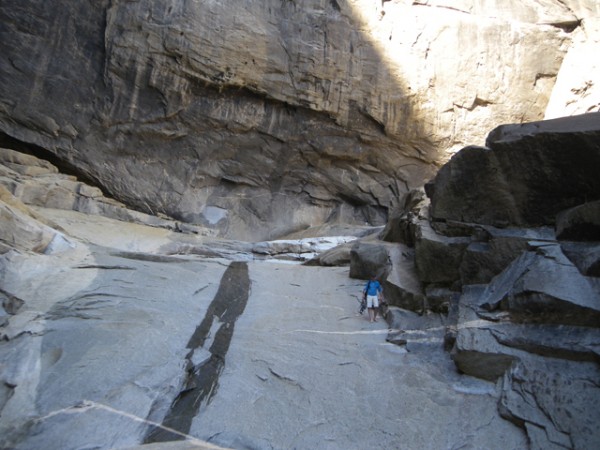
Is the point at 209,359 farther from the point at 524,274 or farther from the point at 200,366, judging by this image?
the point at 524,274

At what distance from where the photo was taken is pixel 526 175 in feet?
22.4

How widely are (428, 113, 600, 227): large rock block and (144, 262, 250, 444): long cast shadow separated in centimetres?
427

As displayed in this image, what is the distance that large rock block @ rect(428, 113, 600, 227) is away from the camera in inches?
245

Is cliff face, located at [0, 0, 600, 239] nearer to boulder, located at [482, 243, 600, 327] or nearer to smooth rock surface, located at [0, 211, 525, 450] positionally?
smooth rock surface, located at [0, 211, 525, 450]

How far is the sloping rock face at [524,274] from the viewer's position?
4707 mm

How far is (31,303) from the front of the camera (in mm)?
7176

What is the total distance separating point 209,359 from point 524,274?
4402mm

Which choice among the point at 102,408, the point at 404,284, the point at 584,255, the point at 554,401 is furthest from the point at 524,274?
the point at 102,408

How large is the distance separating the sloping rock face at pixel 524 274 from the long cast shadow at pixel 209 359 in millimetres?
2814

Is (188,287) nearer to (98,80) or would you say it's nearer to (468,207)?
(468,207)

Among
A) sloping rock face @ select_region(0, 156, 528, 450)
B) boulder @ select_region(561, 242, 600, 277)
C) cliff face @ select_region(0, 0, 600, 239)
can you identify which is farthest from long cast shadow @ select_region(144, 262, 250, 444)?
cliff face @ select_region(0, 0, 600, 239)

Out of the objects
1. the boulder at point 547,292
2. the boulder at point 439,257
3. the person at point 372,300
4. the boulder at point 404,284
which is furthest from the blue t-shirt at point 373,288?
the boulder at point 547,292

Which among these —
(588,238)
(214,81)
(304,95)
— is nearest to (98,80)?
(214,81)

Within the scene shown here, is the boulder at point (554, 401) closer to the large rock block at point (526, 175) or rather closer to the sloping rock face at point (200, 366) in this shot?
the sloping rock face at point (200, 366)
